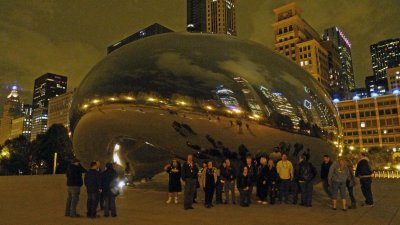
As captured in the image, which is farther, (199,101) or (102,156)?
(102,156)

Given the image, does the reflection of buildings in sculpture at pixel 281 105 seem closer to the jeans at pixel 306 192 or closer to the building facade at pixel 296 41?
the jeans at pixel 306 192

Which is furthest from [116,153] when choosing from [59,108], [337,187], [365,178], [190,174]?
[59,108]

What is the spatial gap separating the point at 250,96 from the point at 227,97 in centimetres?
59

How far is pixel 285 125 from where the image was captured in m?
8.88

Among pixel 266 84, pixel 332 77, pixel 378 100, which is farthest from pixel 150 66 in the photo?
pixel 332 77

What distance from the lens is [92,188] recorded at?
7.65 meters

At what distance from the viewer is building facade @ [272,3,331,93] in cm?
12162

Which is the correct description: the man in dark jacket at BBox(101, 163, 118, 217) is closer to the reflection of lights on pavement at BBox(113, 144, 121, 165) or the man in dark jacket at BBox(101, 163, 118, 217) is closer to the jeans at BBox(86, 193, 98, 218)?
the jeans at BBox(86, 193, 98, 218)

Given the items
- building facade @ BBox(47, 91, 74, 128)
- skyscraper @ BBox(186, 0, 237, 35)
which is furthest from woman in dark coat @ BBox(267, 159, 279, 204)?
skyscraper @ BBox(186, 0, 237, 35)

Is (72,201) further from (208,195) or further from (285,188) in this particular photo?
(285,188)

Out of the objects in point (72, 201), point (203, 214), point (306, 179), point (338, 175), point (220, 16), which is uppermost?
point (220, 16)

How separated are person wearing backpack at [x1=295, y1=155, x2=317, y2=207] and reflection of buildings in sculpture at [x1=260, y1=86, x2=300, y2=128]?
3.62ft

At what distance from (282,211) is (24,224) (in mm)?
5474

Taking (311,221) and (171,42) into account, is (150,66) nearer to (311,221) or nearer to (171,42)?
(171,42)
